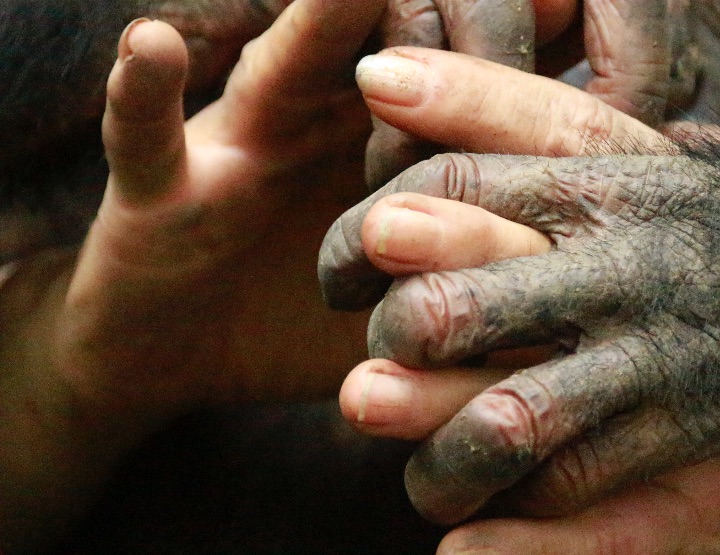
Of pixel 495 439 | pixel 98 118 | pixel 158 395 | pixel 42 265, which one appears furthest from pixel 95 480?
pixel 495 439

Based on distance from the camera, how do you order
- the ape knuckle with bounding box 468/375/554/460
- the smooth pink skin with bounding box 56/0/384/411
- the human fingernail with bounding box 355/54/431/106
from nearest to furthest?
1. the ape knuckle with bounding box 468/375/554/460
2. the human fingernail with bounding box 355/54/431/106
3. the smooth pink skin with bounding box 56/0/384/411

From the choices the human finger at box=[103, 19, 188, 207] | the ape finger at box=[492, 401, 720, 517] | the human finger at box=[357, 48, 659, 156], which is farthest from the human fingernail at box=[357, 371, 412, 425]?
the human finger at box=[103, 19, 188, 207]

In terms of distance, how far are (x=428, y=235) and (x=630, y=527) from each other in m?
0.30

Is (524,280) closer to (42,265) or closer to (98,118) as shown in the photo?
(98,118)

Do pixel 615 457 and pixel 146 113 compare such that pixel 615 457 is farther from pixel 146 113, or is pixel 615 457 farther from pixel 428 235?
pixel 146 113

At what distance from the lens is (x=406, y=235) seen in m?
0.52

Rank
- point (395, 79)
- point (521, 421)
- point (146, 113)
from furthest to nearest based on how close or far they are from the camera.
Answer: point (146, 113) → point (395, 79) → point (521, 421)

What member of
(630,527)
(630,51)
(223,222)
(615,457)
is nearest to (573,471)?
(615,457)

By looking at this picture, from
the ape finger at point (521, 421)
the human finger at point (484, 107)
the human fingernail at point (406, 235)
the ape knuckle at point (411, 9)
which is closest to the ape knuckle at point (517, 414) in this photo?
the ape finger at point (521, 421)

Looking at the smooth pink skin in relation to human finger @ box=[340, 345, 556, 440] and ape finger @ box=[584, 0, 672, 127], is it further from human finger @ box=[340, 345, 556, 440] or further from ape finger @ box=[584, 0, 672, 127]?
human finger @ box=[340, 345, 556, 440]

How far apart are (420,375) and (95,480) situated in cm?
70

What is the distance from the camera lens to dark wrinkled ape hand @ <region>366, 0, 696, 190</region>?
673 mm

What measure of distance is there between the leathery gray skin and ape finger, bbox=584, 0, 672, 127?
0.15m

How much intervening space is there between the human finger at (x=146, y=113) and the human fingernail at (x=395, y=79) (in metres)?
0.17
